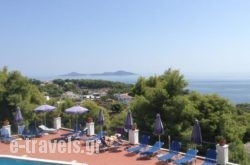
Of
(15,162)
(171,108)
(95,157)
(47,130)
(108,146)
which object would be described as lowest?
(15,162)

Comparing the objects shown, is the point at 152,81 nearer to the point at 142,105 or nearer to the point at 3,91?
the point at 142,105

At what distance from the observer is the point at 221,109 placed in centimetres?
2334

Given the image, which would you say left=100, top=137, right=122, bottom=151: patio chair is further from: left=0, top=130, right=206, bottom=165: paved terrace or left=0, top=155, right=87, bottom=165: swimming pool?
left=0, top=155, right=87, bottom=165: swimming pool

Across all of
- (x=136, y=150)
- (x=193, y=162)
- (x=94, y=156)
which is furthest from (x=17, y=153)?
(x=193, y=162)

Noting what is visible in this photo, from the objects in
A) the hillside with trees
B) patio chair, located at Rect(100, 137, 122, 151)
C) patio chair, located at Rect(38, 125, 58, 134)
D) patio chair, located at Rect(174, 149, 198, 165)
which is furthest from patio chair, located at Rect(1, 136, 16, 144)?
patio chair, located at Rect(174, 149, 198, 165)

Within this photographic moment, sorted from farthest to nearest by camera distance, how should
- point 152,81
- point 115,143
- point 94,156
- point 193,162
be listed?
point 152,81 → point 115,143 → point 94,156 → point 193,162

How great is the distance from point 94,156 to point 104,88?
5775 inches

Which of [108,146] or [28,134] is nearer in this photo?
[108,146]

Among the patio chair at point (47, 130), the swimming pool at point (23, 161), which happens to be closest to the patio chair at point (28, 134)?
the patio chair at point (47, 130)

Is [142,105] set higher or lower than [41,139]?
higher

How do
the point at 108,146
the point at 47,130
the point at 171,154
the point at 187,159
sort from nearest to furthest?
the point at 187,159 → the point at 171,154 → the point at 108,146 → the point at 47,130

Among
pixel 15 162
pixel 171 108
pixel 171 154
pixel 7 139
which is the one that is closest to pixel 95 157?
pixel 171 154

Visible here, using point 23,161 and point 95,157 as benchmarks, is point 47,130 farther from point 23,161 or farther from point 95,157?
point 95,157

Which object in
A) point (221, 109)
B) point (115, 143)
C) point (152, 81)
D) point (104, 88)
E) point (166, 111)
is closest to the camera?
point (115, 143)
